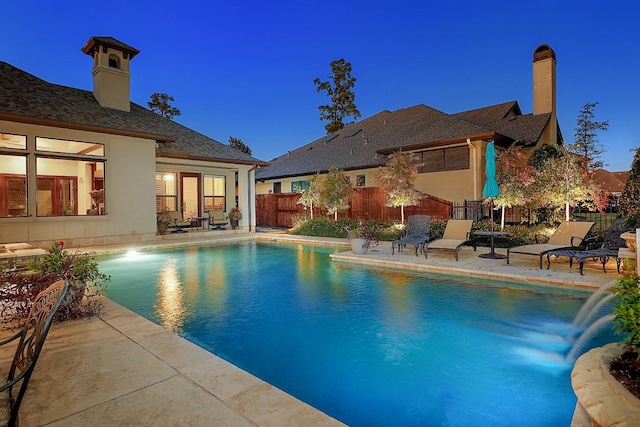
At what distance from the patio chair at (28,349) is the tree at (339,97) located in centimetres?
3602

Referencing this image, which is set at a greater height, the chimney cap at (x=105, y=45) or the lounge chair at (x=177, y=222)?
the chimney cap at (x=105, y=45)

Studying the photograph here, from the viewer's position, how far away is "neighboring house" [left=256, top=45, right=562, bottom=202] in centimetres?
1535

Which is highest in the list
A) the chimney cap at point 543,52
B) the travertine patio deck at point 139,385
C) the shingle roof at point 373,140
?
the chimney cap at point 543,52

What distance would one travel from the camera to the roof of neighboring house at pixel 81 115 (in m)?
11.1

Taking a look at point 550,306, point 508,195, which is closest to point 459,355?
point 550,306

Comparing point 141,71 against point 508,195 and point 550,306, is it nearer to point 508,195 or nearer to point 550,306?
point 508,195

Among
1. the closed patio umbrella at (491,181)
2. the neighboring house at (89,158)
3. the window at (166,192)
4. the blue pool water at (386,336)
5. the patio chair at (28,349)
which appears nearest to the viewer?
the patio chair at (28,349)

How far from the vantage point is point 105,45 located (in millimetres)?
14242

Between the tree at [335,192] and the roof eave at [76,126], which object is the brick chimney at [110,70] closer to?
the roof eave at [76,126]

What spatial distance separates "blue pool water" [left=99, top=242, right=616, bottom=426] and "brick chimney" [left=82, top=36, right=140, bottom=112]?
29.8 ft

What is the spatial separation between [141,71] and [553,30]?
55.5m

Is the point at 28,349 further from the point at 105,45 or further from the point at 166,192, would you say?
Answer: the point at 105,45

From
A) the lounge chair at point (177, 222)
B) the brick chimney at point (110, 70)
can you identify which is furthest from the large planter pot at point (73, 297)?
the brick chimney at point (110, 70)

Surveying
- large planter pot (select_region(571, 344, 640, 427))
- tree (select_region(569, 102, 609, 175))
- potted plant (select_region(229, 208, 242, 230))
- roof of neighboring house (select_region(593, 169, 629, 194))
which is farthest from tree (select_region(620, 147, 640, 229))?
tree (select_region(569, 102, 609, 175))
